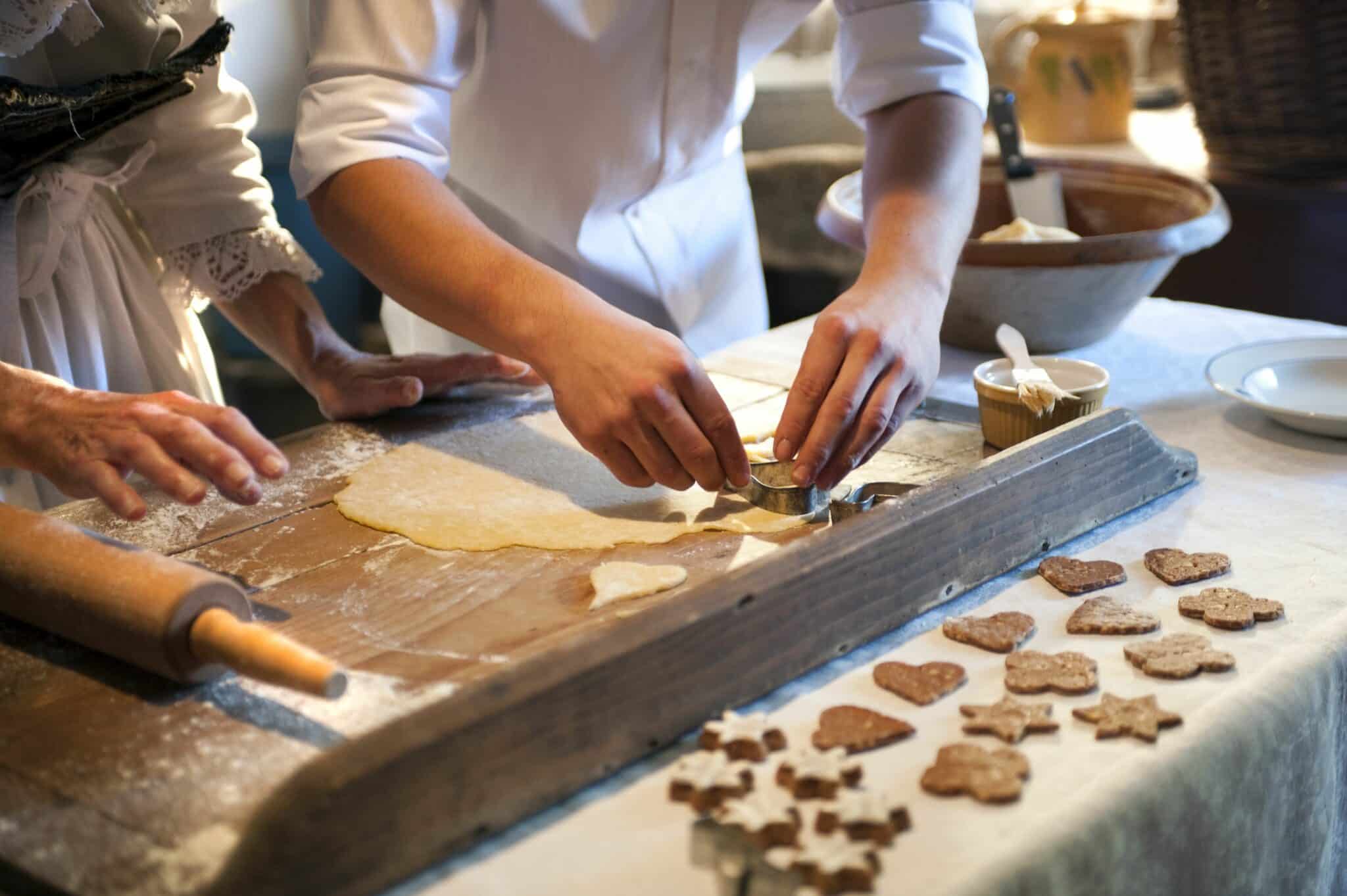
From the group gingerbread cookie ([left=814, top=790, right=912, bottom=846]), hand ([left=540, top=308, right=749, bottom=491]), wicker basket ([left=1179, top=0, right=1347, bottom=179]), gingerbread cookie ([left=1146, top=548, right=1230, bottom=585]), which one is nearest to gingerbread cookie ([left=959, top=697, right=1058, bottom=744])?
gingerbread cookie ([left=814, top=790, right=912, bottom=846])

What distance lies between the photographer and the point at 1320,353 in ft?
5.15

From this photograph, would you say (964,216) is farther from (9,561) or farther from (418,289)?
(9,561)

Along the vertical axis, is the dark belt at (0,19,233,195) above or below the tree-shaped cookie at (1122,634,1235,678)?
above

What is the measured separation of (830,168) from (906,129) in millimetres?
2078

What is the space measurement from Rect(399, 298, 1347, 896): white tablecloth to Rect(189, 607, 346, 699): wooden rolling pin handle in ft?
0.51

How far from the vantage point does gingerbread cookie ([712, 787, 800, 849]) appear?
74cm

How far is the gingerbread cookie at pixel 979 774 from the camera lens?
78 centimetres

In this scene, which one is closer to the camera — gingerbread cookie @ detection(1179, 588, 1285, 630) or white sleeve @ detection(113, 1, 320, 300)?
gingerbread cookie @ detection(1179, 588, 1285, 630)

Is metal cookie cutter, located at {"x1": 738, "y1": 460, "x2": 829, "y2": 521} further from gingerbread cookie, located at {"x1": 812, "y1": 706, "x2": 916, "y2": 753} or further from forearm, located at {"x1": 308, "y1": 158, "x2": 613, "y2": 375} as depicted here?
gingerbread cookie, located at {"x1": 812, "y1": 706, "x2": 916, "y2": 753}

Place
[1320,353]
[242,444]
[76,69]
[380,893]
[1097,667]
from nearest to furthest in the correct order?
1. [380,893]
2. [1097,667]
3. [242,444]
4. [76,69]
5. [1320,353]

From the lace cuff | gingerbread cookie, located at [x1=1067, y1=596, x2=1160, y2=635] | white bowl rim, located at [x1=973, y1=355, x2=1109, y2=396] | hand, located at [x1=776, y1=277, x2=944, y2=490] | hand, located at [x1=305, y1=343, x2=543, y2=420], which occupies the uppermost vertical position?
the lace cuff

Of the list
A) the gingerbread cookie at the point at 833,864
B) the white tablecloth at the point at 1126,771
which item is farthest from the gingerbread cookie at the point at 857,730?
the gingerbread cookie at the point at 833,864

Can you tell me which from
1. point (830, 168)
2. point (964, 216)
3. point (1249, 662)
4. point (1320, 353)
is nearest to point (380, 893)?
point (1249, 662)

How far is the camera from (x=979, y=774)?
79 centimetres
